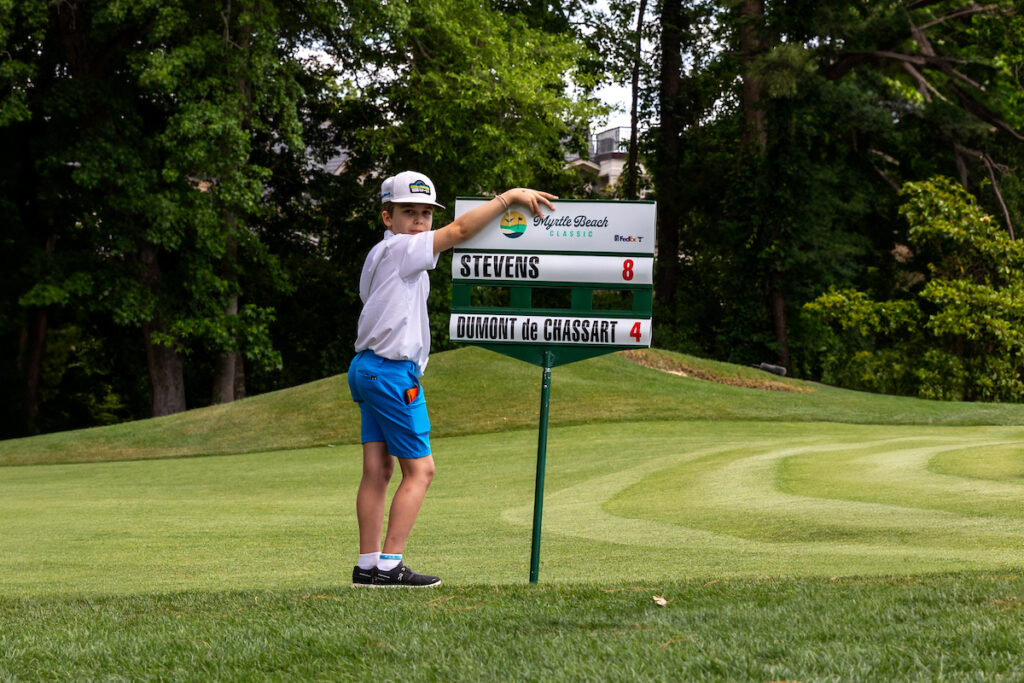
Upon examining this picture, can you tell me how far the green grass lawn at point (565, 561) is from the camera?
3865 millimetres

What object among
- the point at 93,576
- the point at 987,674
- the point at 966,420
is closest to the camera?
the point at 987,674

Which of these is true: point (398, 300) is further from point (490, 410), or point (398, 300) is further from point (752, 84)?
point (752, 84)

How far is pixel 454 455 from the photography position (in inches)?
712

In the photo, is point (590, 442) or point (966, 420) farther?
point (966, 420)

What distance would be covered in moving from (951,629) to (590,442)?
14.7 m

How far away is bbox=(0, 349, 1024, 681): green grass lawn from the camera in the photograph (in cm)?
387

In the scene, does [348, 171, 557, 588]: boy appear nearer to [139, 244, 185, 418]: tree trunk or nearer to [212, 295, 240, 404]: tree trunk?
[139, 244, 185, 418]: tree trunk

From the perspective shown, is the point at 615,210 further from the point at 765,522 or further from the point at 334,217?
the point at 334,217

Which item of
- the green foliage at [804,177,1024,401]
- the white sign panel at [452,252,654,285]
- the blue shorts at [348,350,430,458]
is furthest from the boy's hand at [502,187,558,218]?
the green foliage at [804,177,1024,401]

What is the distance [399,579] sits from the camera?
A: 548cm

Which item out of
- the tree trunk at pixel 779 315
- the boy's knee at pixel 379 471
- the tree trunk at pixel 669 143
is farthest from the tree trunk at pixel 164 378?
the boy's knee at pixel 379 471

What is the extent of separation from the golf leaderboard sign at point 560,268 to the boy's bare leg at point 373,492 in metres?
0.67

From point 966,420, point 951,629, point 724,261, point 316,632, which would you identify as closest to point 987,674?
point 951,629

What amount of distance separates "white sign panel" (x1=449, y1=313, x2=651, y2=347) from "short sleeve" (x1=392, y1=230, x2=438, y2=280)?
46 centimetres
